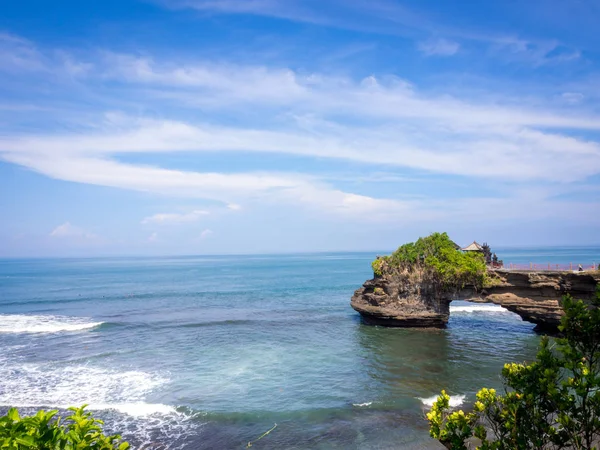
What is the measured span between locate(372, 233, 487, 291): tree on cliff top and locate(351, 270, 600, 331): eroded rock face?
0.75 metres

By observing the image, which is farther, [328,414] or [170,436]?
[328,414]

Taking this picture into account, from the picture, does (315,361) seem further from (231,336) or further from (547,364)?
(547,364)

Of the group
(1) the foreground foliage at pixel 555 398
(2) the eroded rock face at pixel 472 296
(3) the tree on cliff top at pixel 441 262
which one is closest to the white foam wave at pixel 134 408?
(1) the foreground foliage at pixel 555 398

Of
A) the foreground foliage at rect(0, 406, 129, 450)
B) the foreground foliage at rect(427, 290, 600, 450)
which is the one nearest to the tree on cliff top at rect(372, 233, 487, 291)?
the foreground foliage at rect(427, 290, 600, 450)

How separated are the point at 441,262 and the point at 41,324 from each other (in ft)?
129

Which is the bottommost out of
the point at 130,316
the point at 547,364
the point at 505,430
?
the point at 130,316

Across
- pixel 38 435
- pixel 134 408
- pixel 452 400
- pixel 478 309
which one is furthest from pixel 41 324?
pixel 478 309

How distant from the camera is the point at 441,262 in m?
34.0

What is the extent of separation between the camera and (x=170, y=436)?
667 inches

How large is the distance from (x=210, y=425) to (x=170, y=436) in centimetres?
180

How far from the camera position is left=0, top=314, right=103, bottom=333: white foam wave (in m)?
37.3

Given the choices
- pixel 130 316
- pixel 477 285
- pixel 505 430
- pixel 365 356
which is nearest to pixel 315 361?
pixel 365 356

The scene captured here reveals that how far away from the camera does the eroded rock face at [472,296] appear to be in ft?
98.9

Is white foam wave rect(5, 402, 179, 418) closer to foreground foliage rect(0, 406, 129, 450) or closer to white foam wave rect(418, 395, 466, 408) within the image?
white foam wave rect(418, 395, 466, 408)
